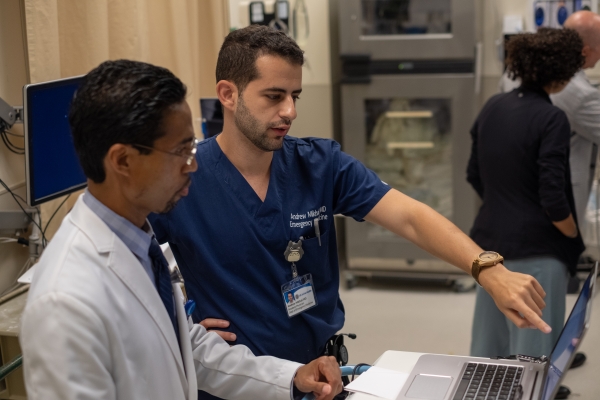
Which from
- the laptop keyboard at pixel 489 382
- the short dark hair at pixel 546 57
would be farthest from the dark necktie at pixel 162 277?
the short dark hair at pixel 546 57

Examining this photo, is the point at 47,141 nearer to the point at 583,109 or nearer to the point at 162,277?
the point at 162,277

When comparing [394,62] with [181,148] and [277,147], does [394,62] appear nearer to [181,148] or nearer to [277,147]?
[277,147]

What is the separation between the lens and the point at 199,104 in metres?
3.54

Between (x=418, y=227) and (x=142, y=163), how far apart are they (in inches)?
30.1

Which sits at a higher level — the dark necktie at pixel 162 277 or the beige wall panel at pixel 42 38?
the beige wall panel at pixel 42 38

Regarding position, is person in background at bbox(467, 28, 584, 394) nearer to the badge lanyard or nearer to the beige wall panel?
the badge lanyard

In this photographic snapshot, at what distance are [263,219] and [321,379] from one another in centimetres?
40

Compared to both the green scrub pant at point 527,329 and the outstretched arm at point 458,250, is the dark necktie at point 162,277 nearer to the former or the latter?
the outstretched arm at point 458,250

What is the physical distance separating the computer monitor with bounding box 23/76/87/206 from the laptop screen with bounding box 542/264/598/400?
152cm

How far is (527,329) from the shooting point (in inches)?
106

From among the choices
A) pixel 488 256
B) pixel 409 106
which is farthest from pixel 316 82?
pixel 488 256

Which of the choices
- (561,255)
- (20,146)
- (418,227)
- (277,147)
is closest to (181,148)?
(277,147)

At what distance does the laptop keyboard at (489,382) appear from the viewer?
1.32m

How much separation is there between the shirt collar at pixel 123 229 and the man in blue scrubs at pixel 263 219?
471mm
